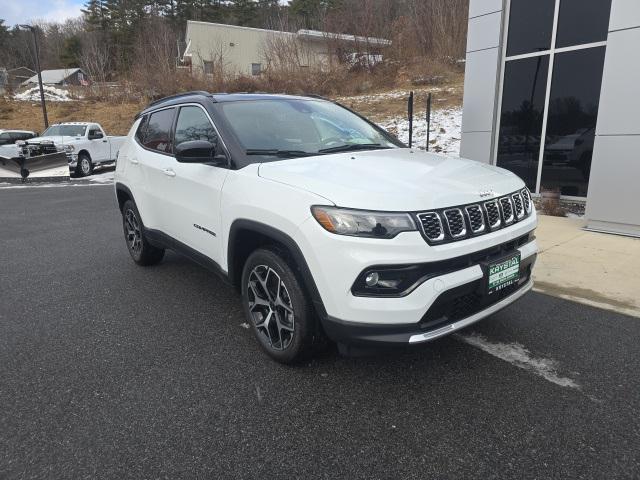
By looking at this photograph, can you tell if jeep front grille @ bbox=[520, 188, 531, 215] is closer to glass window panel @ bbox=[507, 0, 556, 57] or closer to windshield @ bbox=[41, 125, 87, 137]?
glass window panel @ bbox=[507, 0, 556, 57]

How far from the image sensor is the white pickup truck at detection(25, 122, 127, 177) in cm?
1581

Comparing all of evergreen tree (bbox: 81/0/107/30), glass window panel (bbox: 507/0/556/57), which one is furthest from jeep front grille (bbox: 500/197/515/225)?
evergreen tree (bbox: 81/0/107/30)

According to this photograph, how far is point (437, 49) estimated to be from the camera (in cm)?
2659

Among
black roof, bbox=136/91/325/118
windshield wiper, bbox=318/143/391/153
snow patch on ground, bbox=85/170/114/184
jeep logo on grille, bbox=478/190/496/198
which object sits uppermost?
black roof, bbox=136/91/325/118

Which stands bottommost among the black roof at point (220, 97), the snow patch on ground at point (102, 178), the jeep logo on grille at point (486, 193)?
the snow patch on ground at point (102, 178)

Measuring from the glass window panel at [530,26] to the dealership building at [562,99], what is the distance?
2 cm

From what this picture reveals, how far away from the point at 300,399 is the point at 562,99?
807 centimetres

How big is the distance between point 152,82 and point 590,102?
98.3 feet

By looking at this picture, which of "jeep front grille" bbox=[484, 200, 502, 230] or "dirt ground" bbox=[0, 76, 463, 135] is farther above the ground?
"dirt ground" bbox=[0, 76, 463, 135]

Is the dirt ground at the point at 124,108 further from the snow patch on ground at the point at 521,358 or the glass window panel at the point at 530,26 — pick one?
the snow patch on ground at the point at 521,358

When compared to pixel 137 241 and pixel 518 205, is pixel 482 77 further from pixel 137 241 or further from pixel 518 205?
pixel 137 241

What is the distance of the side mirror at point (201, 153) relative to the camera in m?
3.25

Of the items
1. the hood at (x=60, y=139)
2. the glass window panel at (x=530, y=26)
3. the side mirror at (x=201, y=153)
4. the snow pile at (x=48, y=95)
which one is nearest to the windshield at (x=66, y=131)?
the hood at (x=60, y=139)

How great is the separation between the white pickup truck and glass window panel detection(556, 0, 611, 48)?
13.7 m
